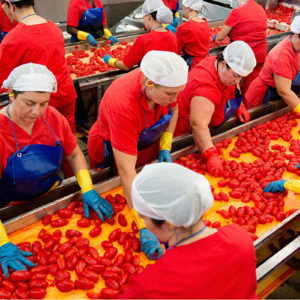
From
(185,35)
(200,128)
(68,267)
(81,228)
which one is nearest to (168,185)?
A: (68,267)

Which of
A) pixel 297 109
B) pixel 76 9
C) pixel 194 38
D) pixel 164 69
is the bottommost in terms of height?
pixel 297 109

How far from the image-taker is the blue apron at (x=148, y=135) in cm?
255

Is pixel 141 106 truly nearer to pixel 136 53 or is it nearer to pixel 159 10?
pixel 136 53

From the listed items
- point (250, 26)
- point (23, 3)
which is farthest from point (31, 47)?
point (250, 26)

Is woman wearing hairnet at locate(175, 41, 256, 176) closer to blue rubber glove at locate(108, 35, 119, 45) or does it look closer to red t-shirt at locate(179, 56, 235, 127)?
red t-shirt at locate(179, 56, 235, 127)

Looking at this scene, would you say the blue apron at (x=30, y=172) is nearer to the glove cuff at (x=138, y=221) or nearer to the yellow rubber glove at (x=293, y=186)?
the glove cuff at (x=138, y=221)

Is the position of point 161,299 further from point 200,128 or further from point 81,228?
point 200,128

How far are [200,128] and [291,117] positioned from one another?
4.83 feet

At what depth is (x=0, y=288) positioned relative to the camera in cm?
176

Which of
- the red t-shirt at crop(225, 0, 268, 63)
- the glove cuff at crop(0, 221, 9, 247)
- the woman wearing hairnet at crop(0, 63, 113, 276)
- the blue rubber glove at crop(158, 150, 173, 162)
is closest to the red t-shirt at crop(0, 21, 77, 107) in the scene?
the woman wearing hairnet at crop(0, 63, 113, 276)

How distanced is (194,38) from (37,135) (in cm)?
330

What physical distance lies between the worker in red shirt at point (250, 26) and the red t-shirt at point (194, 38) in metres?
0.67

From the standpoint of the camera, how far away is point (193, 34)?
4676mm

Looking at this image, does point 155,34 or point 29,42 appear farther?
point 155,34
